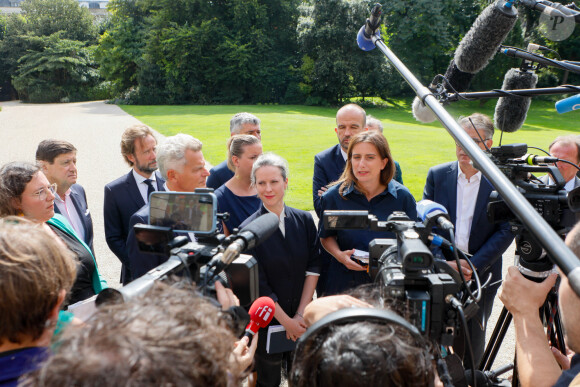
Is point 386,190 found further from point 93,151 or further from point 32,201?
point 93,151

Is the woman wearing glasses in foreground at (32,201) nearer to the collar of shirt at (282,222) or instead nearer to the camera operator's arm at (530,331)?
the collar of shirt at (282,222)

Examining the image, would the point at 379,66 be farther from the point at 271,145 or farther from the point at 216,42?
the point at 271,145

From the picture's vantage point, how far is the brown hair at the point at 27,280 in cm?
139

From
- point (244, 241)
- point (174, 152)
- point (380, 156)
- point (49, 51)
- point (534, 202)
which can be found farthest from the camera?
point (49, 51)

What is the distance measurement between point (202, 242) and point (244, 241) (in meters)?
0.22

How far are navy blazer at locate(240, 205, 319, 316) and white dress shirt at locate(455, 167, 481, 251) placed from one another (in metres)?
1.27

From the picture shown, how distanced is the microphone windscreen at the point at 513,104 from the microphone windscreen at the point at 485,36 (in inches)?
9.4

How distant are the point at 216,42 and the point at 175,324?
45.3m

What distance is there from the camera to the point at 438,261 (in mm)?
1714

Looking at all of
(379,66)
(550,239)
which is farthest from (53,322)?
(379,66)

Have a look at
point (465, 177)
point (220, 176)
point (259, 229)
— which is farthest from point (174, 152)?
point (465, 177)

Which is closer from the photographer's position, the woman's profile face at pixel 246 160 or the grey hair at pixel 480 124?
the grey hair at pixel 480 124

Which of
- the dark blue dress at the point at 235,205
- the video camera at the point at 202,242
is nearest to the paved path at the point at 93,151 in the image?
the dark blue dress at the point at 235,205

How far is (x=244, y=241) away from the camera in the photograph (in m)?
1.75
